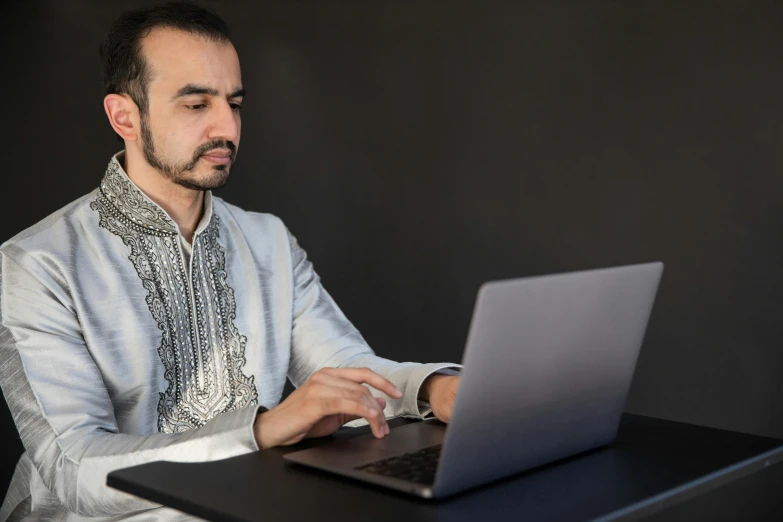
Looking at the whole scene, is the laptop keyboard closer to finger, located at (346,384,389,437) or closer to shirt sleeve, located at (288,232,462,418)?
finger, located at (346,384,389,437)

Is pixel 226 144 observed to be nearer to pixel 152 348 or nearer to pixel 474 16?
pixel 152 348

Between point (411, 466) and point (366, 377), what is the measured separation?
8.6 inches

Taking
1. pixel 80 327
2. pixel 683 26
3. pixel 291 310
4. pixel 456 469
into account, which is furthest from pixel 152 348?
pixel 683 26

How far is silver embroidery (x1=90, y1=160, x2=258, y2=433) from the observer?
182 centimetres

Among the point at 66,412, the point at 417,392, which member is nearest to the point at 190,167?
the point at 66,412

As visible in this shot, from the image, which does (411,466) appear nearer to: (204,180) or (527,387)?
(527,387)

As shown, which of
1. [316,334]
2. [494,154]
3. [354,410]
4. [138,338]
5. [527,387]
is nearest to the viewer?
[527,387]

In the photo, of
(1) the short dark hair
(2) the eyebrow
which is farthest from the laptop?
(1) the short dark hair

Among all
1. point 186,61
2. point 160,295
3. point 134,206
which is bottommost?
point 160,295

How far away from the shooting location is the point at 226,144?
→ 1.83m

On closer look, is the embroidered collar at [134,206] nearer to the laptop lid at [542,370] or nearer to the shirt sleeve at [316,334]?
the shirt sleeve at [316,334]

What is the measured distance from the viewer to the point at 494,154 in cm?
317

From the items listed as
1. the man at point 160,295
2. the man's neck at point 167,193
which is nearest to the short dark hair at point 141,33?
the man at point 160,295

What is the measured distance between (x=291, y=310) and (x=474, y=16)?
1.57 meters
